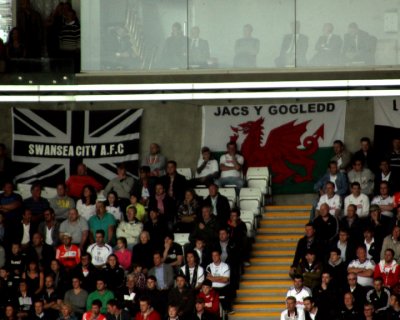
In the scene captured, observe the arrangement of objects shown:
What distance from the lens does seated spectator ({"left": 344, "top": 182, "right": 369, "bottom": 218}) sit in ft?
87.5

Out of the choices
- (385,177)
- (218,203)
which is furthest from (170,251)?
(385,177)

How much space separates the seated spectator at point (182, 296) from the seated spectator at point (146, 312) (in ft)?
1.10

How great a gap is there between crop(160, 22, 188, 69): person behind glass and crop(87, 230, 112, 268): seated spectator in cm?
317

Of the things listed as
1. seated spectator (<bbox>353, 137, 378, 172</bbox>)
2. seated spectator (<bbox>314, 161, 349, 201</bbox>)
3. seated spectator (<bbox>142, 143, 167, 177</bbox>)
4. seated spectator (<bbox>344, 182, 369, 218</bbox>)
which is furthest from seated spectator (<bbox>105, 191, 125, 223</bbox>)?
seated spectator (<bbox>353, 137, 378, 172</bbox>)

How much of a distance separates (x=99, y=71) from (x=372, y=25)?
450 centimetres

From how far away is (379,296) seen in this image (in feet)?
80.3

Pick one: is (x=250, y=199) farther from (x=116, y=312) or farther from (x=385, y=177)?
(x=116, y=312)

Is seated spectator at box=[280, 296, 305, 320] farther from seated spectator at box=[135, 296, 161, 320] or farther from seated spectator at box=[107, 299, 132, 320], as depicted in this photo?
seated spectator at box=[107, 299, 132, 320]

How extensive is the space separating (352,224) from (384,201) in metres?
1.02

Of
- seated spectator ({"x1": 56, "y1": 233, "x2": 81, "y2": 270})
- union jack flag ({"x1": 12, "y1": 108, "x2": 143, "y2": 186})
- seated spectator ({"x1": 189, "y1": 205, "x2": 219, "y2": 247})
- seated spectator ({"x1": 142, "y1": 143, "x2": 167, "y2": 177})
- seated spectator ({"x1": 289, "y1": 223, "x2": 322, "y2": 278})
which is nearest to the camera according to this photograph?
seated spectator ({"x1": 289, "y1": 223, "x2": 322, "y2": 278})

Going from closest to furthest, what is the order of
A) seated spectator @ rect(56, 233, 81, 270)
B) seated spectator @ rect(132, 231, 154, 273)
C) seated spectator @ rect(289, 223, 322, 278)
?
1. seated spectator @ rect(289, 223, 322, 278)
2. seated spectator @ rect(132, 231, 154, 273)
3. seated spectator @ rect(56, 233, 81, 270)

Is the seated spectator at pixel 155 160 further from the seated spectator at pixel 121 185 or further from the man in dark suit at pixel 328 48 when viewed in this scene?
the man in dark suit at pixel 328 48

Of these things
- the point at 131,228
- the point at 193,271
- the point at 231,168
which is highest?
the point at 231,168

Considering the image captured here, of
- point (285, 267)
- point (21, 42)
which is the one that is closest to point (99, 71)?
point (21, 42)
